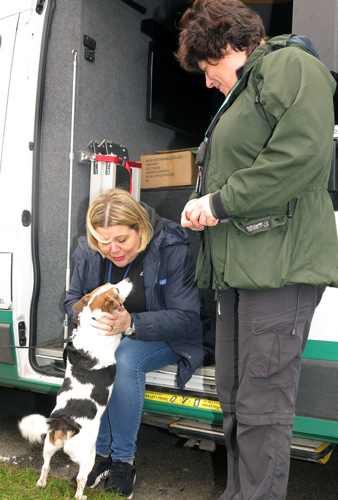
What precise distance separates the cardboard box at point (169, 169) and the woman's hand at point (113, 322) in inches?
52.9

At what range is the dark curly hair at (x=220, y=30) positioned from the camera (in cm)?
166

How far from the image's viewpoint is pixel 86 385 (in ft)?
7.69

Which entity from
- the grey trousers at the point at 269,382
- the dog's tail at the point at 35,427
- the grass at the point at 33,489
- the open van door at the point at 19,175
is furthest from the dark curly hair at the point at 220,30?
the grass at the point at 33,489

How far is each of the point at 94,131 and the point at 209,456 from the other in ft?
6.61

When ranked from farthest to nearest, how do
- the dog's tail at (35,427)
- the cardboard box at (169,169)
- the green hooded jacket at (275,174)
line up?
the cardboard box at (169,169) < the dog's tail at (35,427) < the green hooded jacket at (275,174)

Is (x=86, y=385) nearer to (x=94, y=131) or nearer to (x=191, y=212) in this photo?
(x=191, y=212)

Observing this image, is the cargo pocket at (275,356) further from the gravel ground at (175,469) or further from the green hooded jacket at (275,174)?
the gravel ground at (175,469)

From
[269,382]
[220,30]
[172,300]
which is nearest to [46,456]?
[172,300]

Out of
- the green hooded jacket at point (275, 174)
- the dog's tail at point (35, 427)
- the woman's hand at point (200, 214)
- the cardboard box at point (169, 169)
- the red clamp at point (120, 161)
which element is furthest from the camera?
the cardboard box at point (169, 169)

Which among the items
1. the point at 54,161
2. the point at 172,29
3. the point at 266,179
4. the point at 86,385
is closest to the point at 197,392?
the point at 86,385

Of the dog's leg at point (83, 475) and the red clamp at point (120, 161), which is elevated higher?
the red clamp at point (120, 161)

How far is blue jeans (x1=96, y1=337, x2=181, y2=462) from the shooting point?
2414mm

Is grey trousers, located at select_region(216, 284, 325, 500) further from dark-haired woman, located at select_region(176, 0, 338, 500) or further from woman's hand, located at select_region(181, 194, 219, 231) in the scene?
woman's hand, located at select_region(181, 194, 219, 231)

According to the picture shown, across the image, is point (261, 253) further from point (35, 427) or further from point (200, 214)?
point (35, 427)
